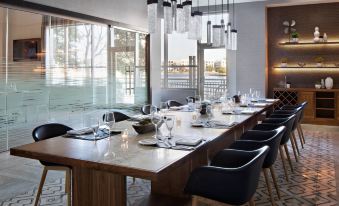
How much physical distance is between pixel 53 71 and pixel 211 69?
4690 mm

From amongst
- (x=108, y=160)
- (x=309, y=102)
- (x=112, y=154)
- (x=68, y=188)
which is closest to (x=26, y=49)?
(x=68, y=188)

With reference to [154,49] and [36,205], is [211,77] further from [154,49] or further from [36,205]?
[36,205]

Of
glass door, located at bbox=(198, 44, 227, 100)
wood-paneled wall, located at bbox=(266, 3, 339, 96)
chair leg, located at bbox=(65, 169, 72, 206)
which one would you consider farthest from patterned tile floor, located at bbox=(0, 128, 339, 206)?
glass door, located at bbox=(198, 44, 227, 100)

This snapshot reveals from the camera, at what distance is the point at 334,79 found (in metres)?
7.80

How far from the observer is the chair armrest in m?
2.54

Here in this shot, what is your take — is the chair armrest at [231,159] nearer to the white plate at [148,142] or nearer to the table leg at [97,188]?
the white plate at [148,142]

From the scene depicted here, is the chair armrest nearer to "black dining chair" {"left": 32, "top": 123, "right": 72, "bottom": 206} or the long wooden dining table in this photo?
the long wooden dining table

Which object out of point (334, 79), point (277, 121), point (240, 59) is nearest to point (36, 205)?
point (277, 121)

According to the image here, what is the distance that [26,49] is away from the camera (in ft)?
16.5

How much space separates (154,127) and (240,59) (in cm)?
598

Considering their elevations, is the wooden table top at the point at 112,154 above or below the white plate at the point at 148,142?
below

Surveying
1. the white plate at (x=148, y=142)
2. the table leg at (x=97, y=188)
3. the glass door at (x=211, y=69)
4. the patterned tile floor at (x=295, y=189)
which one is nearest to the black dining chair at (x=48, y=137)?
the patterned tile floor at (x=295, y=189)

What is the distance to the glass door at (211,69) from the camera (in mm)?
8797

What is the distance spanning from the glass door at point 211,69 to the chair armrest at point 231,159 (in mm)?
6196
